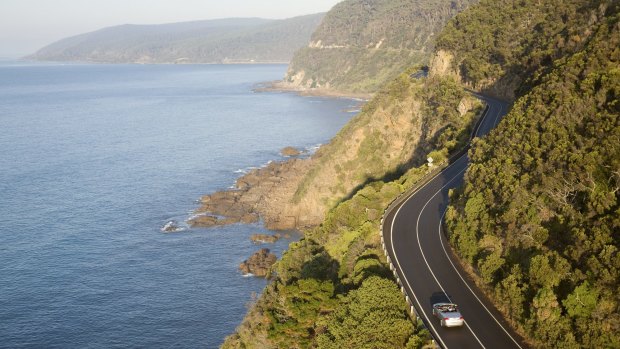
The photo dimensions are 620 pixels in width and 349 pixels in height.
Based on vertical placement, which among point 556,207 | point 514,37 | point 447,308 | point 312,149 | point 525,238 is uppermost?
point 514,37

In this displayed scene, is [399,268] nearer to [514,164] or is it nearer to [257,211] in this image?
[514,164]

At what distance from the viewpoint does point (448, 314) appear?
82.1ft

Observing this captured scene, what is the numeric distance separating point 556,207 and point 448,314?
8.28 m

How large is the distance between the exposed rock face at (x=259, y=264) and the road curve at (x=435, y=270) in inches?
930

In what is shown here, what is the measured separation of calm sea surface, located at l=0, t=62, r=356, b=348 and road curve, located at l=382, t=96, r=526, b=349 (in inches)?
850

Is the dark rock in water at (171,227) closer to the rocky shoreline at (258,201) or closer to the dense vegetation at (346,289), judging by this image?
the rocky shoreline at (258,201)

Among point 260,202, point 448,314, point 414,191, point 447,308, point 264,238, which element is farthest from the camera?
point 260,202

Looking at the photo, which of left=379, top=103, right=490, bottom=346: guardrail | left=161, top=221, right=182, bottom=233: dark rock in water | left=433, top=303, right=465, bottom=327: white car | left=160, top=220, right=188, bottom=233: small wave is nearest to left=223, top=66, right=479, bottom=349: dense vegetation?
left=379, top=103, right=490, bottom=346: guardrail

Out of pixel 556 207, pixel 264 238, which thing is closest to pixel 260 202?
pixel 264 238

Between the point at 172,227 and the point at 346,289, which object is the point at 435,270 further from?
the point at 172,227

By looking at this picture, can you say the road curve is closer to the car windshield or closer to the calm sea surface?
the car windshield

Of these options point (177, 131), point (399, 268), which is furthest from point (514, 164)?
point (177, 131)

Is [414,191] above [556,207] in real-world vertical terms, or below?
below

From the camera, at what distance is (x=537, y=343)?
2270 cm
